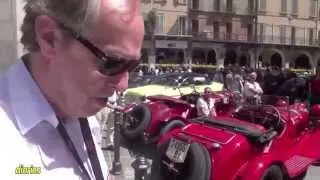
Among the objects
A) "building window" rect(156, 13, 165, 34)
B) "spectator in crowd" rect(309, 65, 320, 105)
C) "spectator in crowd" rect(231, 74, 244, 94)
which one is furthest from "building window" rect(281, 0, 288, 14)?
"spectator in crowd" rect(309, 65, 320, 105)

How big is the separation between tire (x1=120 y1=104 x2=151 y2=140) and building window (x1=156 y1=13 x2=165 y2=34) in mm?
40999

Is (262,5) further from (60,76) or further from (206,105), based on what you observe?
(60,76)

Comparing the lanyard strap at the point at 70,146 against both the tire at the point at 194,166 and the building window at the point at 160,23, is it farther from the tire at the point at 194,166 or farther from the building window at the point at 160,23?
the building window at the point at 160,23

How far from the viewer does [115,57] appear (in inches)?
59.2

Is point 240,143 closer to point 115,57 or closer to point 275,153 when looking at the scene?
point 275,153

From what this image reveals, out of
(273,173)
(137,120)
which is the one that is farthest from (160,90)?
(273,173)

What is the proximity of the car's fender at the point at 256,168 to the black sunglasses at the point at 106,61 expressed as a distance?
220 inches

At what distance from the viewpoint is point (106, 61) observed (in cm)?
149

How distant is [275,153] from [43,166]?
6236 mm

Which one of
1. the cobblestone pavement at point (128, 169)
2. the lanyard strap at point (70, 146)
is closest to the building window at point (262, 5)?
the cobblestone pavement at point (128, 169)

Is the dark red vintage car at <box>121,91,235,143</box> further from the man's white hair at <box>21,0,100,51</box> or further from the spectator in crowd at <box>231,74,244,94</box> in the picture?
the man's white hair at <box>21,0,100,51</box>

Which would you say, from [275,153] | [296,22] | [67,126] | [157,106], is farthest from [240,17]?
[67,126]

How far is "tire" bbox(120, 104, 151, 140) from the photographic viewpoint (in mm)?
10953

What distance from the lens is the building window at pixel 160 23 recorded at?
52.3 m
